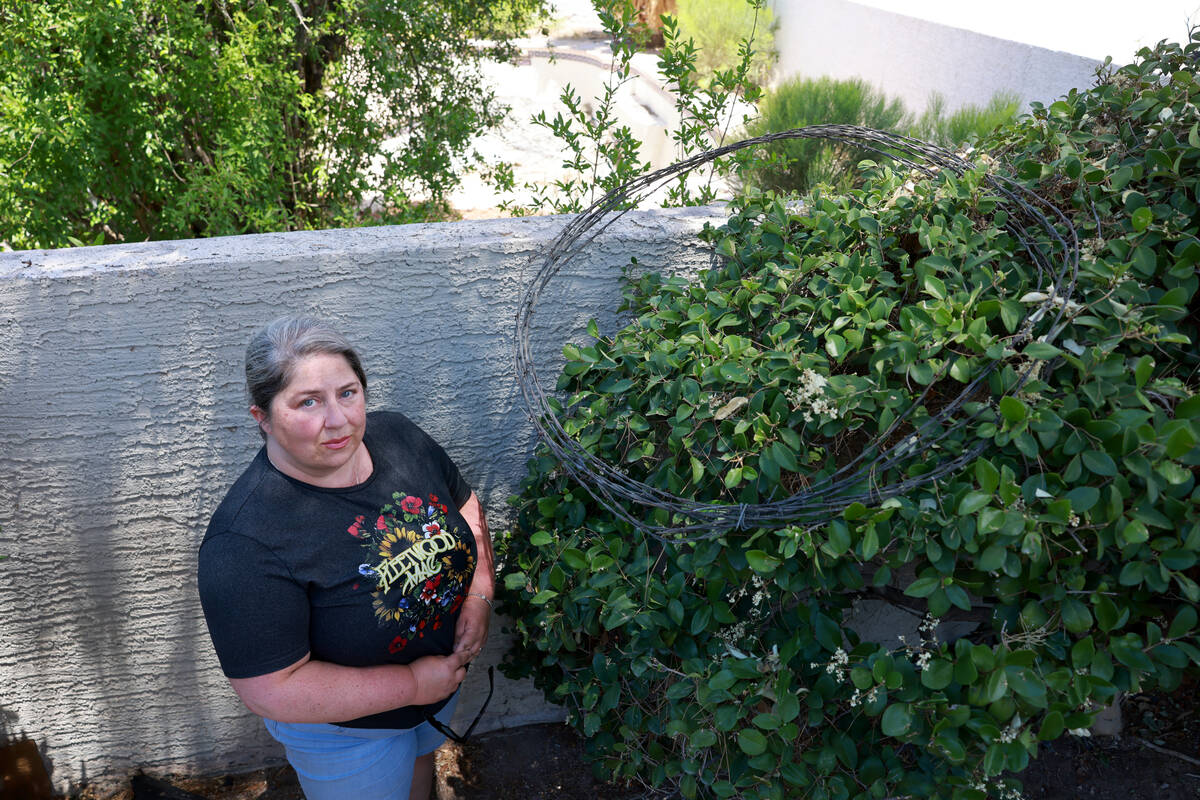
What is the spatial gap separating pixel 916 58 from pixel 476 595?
6.08m

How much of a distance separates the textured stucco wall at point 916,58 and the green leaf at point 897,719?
383cm

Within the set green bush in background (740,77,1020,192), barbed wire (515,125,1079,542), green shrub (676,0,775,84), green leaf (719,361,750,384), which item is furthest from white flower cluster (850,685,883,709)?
green shrub (676,0,775,84)

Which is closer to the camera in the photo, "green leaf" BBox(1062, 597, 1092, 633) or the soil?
"green leaf" BBox(1062, 597, 1092, 633)

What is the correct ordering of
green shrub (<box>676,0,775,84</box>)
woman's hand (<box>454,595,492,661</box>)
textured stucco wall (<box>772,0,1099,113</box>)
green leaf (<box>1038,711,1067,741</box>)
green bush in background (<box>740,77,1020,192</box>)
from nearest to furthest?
green leaf (<box>1038,711,1067,741</box>), woman's hand (<box>454,595,492,661</box>), green bush in background (<box>740,77,1020,192</box>), textured stucco wall (<box>772,0,1099,113</box>), green shrub (<box>676,0,775,84</box>)

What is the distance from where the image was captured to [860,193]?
2303 millimetres

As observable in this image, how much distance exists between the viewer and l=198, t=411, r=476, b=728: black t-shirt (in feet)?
6.07

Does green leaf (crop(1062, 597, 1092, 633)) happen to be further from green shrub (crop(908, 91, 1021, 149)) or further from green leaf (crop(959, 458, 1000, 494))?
green shrub (crop(908, 91, 1021, 149))

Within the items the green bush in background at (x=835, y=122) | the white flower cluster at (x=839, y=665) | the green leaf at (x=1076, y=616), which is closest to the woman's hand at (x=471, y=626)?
the white flower cluster at (x=839, y=665)

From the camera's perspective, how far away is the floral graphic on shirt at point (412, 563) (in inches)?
79.7

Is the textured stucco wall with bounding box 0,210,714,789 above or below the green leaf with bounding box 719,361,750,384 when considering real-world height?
below

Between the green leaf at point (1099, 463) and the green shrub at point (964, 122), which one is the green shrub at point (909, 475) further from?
the green shrub at point (964, 122)

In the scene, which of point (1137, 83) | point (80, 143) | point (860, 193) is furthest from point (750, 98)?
point (80, 143)

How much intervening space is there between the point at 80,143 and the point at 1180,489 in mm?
3470

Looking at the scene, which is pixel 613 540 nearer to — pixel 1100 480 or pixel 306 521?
pixel 306 521
